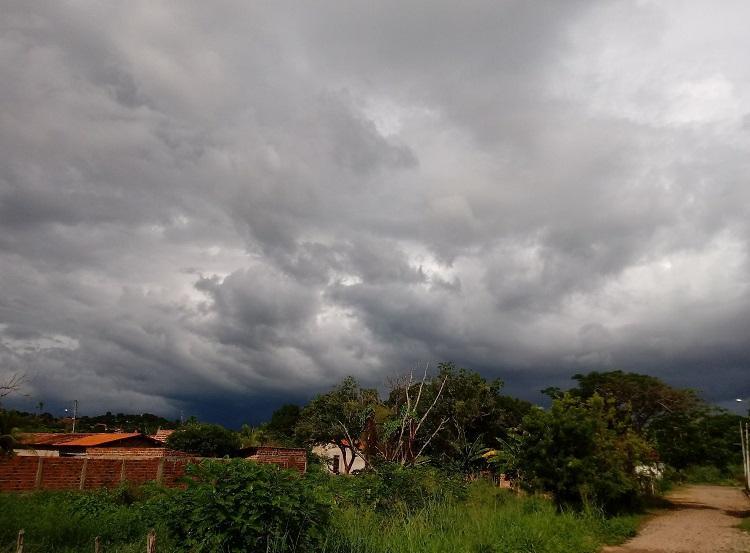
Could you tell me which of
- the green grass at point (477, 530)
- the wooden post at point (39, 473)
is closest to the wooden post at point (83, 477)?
the wooden post at point (39, 473)

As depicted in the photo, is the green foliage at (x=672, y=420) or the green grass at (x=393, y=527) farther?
the green foliage at (x=672, y=420)

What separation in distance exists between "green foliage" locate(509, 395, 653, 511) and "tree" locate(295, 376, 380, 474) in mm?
8673

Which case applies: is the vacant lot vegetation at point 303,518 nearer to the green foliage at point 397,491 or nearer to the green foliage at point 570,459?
the green foliage at point 397,491

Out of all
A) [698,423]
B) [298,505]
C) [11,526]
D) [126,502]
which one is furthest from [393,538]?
[698,423]

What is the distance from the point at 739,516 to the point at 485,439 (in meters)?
14.9

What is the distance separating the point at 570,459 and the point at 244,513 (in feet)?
40.2

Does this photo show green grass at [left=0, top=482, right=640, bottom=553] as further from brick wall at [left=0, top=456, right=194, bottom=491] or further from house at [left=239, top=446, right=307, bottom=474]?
house at [left=239, top=446, right=307, bottom=474]

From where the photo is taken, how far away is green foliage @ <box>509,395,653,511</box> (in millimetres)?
16422

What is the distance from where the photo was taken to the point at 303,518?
7.35m

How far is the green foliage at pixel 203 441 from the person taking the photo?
36153mm

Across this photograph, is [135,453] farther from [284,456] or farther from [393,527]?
[393,527]

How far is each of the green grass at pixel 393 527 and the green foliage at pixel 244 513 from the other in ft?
1.33

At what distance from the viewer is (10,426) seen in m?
9.30

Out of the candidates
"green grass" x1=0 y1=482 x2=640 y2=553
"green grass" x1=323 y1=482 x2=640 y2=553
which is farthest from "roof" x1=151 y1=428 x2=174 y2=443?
"green grass" x1=323 y1=482 x2=640 y2=553
